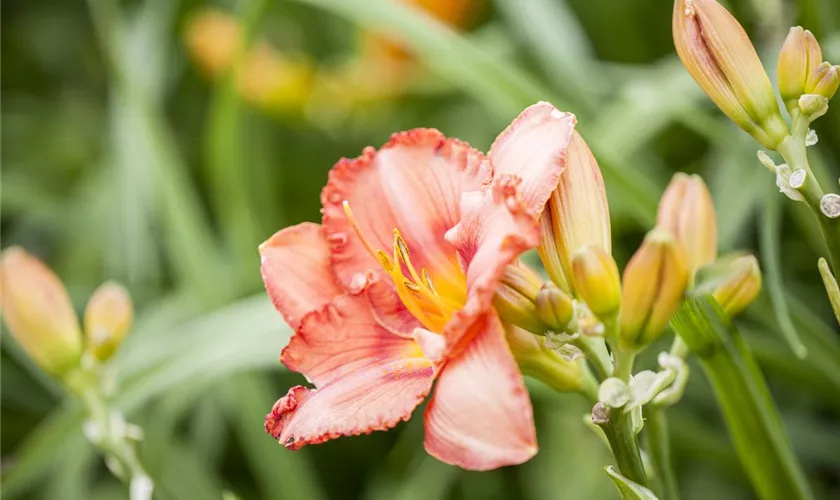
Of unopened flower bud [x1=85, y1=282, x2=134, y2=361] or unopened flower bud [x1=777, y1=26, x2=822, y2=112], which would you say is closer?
unopened flower bud [x1=777, y1=26, x2=822, y2=112]

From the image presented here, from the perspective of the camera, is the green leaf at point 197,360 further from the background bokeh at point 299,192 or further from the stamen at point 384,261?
the stamen at point 384,261

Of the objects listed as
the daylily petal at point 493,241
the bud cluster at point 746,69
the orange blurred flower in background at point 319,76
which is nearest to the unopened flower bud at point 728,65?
the bud cluster at point 746,69

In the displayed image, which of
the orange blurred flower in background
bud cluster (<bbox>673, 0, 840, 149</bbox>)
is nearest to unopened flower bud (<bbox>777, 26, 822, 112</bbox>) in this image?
bud cluster (<bbox>673, 0, 840, 149</bbox>)

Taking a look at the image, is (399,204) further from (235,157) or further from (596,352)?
(235,157)

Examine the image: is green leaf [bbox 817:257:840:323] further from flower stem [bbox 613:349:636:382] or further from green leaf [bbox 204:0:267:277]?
green leaf [bbox 204:0:267:277]

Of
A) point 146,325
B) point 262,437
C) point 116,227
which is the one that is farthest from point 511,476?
point 116,227

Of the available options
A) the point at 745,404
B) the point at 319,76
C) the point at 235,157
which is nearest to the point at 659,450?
the point at 745,404
